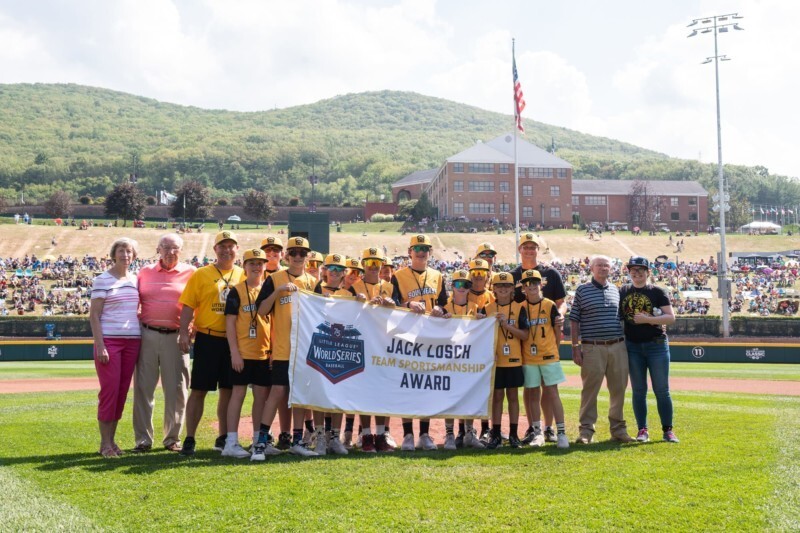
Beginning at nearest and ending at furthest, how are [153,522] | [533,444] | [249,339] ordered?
[153,522] < [249,339] < [533,444]

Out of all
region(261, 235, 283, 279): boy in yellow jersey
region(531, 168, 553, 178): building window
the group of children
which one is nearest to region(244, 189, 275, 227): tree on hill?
region(531, 168, 553, 178): building window

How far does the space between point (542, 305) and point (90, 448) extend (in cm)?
546

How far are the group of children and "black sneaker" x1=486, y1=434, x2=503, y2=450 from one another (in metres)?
0.01

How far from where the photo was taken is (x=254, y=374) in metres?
7.79

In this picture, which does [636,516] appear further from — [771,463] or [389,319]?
[389,319]

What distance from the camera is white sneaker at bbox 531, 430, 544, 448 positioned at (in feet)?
27.0

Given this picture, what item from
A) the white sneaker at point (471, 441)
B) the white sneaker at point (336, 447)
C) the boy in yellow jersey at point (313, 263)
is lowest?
the white sneaker at point (471, 441)

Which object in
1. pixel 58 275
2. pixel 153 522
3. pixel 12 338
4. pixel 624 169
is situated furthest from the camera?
pixel 624 169

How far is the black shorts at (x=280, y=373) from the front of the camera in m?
7.79

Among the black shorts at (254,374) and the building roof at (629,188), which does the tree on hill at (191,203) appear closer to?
the building roof at (629,188)

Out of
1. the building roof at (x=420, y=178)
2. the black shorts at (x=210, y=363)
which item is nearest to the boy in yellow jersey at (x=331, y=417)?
the black shorts at (x=210, y=363)

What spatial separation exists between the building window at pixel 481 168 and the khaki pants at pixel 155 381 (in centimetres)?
8330

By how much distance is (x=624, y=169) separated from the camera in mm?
172750

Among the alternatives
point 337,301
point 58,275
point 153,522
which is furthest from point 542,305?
point 58,275
